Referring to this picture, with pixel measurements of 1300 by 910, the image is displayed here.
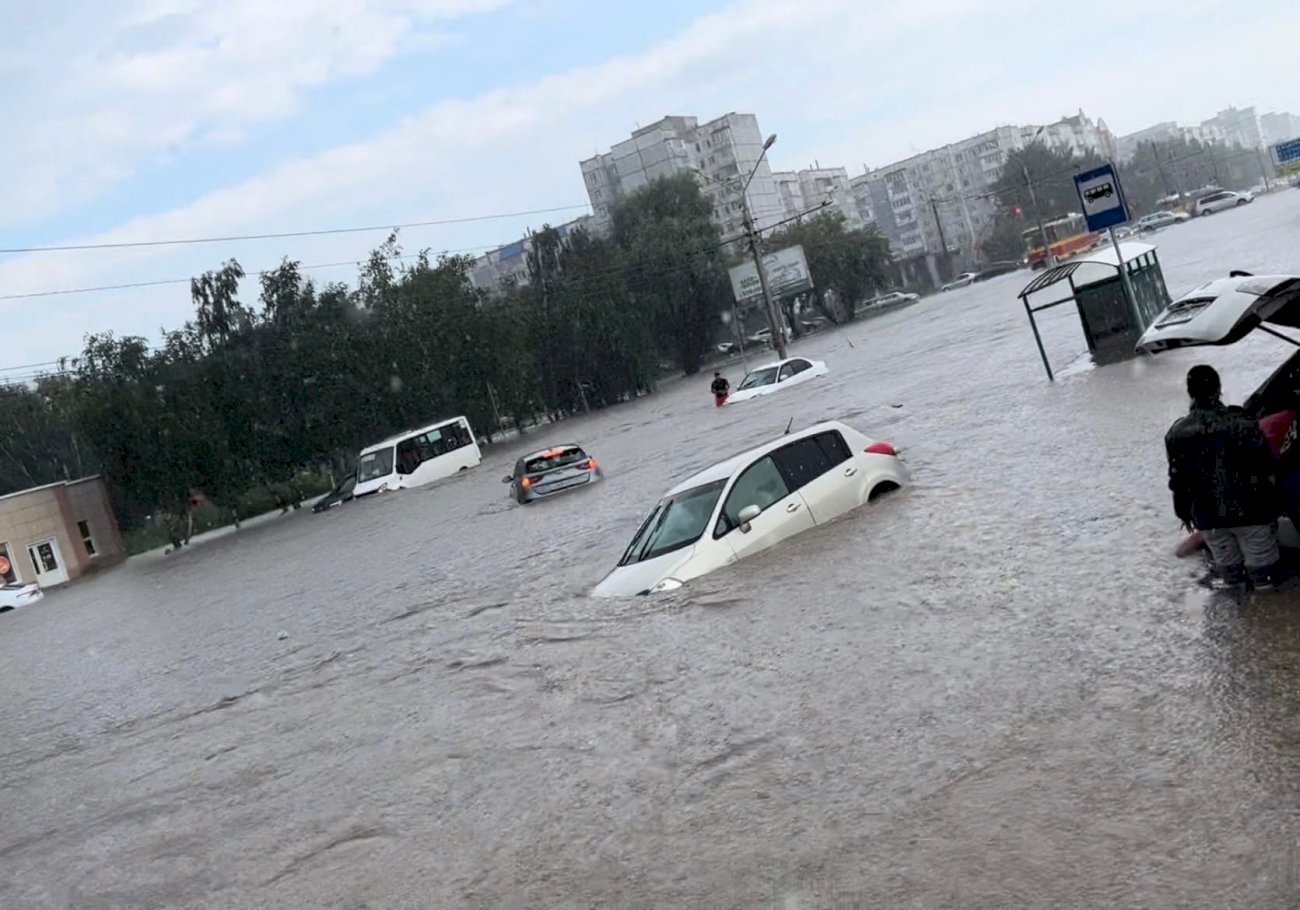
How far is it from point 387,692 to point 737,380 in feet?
170

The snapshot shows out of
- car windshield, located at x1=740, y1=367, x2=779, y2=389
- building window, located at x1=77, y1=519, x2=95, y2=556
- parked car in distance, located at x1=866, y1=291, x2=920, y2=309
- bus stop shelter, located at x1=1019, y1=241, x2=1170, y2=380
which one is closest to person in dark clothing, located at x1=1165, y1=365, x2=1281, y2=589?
bus stop shelter, located at x1=1019, y1=241, x2=1170, y2=380

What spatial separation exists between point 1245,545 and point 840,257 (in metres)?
90.5

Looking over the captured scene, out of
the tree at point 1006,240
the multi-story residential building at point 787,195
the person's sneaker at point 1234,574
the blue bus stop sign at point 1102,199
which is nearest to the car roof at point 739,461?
the person's sneaker at point 1234,574

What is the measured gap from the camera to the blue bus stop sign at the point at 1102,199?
19156 mm

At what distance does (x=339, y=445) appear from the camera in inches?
2515

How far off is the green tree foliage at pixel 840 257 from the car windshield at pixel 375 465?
50.7 m

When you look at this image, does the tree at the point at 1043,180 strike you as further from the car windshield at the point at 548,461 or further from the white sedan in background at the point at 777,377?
the car windshield at the point at 548,461

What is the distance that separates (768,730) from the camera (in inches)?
344

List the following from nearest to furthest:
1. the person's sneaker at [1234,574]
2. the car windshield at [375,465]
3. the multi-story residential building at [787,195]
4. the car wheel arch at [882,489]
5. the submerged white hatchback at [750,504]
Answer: the person's sneaker at [1234,574], the submerged white hatchback at [750,504], the car wheel arch at [882,489], the car windshield at [375,465], the multi-story residential building at [787,195]

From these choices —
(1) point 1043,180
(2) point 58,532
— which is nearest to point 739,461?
(2) point 58,532

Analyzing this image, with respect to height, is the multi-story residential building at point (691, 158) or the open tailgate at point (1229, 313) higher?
the multi-story residential building at point (691, 158)

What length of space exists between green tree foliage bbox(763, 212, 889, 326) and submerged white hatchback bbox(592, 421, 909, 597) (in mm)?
82538

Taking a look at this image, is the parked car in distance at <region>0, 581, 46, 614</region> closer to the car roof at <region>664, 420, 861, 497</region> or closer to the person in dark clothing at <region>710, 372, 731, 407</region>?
the person in dark clothing at <region>710, 372, 731, 407</region>

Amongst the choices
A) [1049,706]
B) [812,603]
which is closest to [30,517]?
[812,603]
